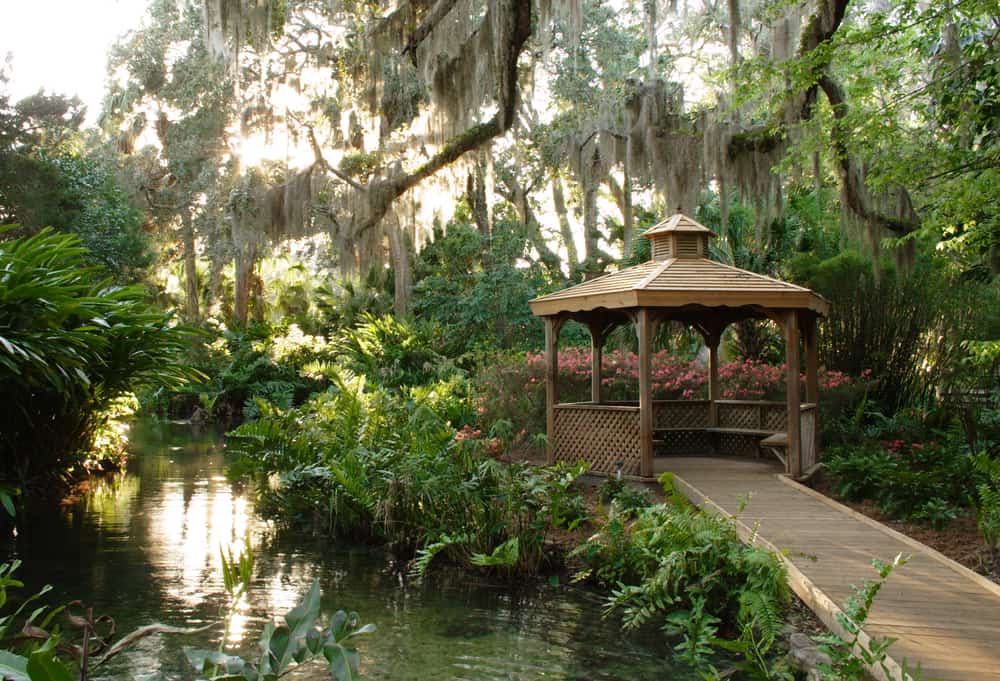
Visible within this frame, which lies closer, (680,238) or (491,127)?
(680,238)

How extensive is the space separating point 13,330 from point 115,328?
1401mm

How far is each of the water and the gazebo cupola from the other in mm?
5302

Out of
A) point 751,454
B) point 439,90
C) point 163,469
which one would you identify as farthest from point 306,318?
point 751,454

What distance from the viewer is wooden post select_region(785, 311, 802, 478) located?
9.59 m

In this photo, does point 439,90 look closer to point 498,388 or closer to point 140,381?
point 498,388

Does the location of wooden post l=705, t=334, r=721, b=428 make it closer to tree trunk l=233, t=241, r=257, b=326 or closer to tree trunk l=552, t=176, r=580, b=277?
tree trunk l=552, t=176, r=580, b=277

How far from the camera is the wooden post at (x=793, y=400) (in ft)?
31.4

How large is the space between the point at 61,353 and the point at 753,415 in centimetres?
881

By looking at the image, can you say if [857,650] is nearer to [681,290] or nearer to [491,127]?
[681,290]

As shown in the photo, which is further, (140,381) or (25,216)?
(25,216)

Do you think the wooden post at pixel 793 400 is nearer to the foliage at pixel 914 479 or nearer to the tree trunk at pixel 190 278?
the foliage at pixel 914 479

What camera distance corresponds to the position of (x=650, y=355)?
382 inches

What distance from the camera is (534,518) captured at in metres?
7.19

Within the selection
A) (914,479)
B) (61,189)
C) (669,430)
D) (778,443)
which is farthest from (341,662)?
(61,189)
